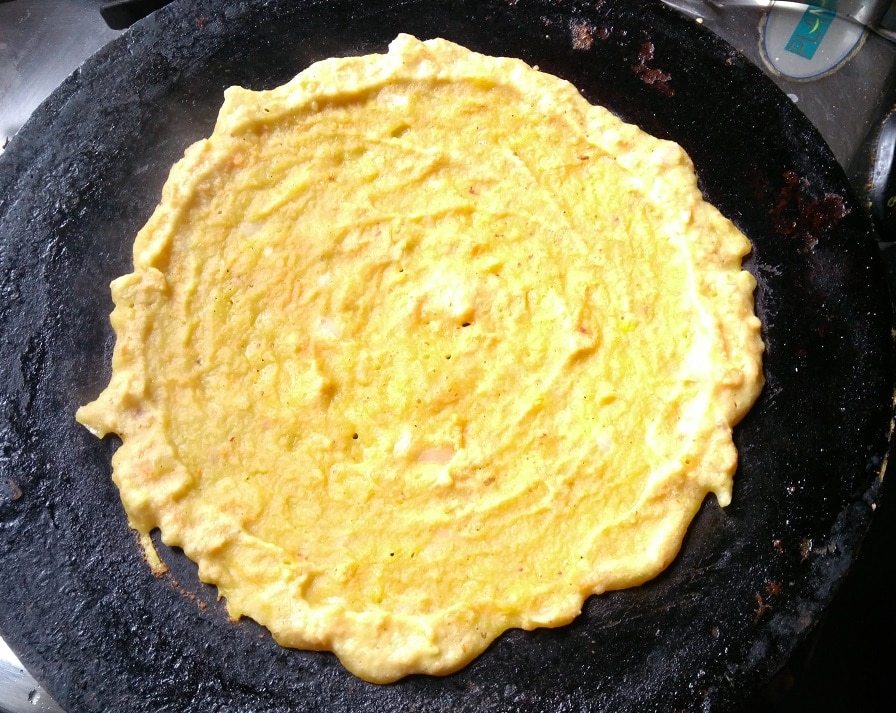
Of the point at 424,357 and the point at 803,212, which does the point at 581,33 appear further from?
the point at 424,357

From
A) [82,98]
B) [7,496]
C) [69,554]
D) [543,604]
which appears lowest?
[543,604]

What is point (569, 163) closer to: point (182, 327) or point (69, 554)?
point (182, 327)

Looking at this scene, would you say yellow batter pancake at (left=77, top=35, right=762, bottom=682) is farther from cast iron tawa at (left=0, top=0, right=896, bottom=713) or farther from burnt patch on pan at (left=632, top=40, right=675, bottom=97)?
burnt patch on pan at (left=632, top=40, right=675, bottom=97)

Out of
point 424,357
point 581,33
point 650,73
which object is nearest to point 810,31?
point 650,73

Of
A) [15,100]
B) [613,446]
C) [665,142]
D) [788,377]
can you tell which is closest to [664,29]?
[665,142]

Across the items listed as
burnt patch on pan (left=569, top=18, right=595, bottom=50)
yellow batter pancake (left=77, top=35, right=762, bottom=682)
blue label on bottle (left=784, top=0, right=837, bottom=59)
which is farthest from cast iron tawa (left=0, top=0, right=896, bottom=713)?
blue label on bottle (left=784, top=0, right=837, bottom=59)

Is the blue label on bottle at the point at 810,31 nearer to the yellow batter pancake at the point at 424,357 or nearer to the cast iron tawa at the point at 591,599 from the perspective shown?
the cast iron tawa at the point at 591,599
